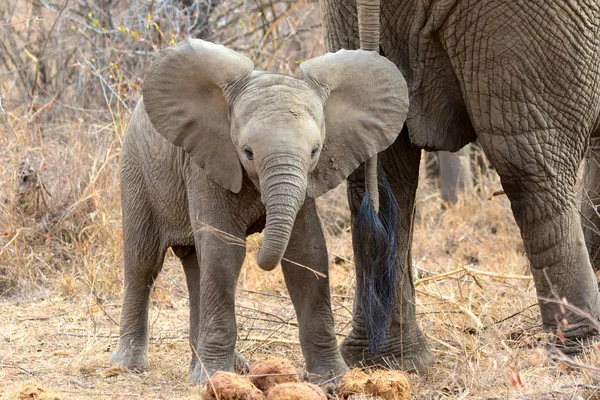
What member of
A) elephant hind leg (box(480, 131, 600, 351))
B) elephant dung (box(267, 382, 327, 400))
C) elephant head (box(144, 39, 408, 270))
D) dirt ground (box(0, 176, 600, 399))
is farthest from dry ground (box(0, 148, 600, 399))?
elephant head (box(144, 39, 408, 270))

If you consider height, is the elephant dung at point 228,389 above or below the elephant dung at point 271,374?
below

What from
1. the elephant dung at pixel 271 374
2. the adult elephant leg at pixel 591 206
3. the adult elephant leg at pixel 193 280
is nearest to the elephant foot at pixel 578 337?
the adult elephant leg at pixel 591 206

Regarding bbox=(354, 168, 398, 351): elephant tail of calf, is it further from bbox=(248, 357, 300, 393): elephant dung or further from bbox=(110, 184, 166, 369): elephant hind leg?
bbox=(110, 184, 166, 369): elephant hind leg

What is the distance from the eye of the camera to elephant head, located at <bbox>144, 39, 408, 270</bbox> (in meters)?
3.51

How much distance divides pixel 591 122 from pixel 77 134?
3876mm

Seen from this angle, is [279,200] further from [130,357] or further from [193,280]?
[130,357]

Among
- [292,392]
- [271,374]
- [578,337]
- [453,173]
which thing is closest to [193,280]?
[271,374]

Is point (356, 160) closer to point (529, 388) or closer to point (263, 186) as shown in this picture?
point (263, 186)

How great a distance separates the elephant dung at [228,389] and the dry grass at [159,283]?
1.28ft

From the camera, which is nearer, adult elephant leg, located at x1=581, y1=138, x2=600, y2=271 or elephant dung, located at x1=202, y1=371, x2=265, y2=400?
elephant dung, located at x1=202, y1=371, x2=265, y2=400

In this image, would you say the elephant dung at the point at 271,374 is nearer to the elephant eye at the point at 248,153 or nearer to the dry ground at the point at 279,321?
the dry ground at the point at 279,321

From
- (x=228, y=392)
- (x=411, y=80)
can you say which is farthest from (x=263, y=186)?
(x=411, y=80)

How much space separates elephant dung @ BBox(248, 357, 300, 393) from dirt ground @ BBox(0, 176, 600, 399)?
378 millimetres

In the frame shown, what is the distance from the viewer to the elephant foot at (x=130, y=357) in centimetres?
445
